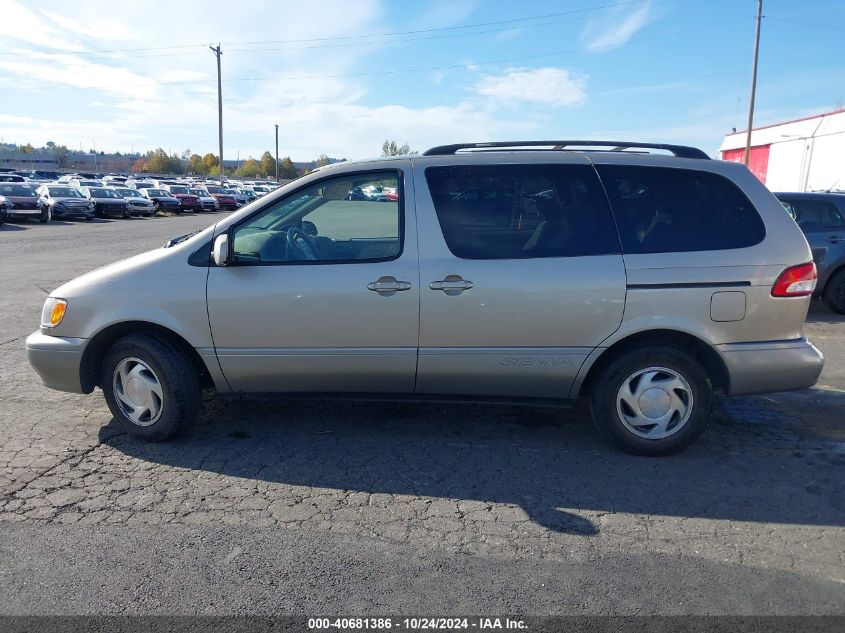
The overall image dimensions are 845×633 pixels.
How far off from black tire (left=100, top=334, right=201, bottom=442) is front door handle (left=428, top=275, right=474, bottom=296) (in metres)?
1.79

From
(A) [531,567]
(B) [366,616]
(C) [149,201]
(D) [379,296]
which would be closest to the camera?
(B) [366,616]

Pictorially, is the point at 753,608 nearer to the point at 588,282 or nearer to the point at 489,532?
the point at 489,532

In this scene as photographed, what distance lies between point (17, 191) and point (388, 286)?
30.3 metres

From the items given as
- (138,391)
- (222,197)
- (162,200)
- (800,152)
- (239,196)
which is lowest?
(138,391)

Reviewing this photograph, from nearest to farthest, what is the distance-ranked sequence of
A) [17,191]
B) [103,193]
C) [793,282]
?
[793,282], [17,191], [103,193]

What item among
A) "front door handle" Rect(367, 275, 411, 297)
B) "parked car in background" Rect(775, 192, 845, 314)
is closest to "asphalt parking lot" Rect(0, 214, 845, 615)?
"front door handle" Rect(367, 275, 411, 297)

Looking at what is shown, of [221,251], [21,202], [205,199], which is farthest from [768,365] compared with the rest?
[205,199]

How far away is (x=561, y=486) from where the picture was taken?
3.88 metres

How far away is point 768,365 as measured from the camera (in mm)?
4125

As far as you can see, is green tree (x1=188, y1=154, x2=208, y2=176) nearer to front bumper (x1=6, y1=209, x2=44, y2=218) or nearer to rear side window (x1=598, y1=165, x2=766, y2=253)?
front bumper (x1=6, y1=209, x2=44, y2=218)

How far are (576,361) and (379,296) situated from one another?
131cm

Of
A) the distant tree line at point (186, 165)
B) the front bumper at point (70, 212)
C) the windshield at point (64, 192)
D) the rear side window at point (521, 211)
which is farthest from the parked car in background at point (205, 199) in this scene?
the distant tree line at point (186, 165)

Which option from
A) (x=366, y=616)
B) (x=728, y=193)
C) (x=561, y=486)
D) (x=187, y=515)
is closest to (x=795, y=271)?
(x=728, y=193)

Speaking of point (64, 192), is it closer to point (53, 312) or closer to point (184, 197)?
point (184, 197)
